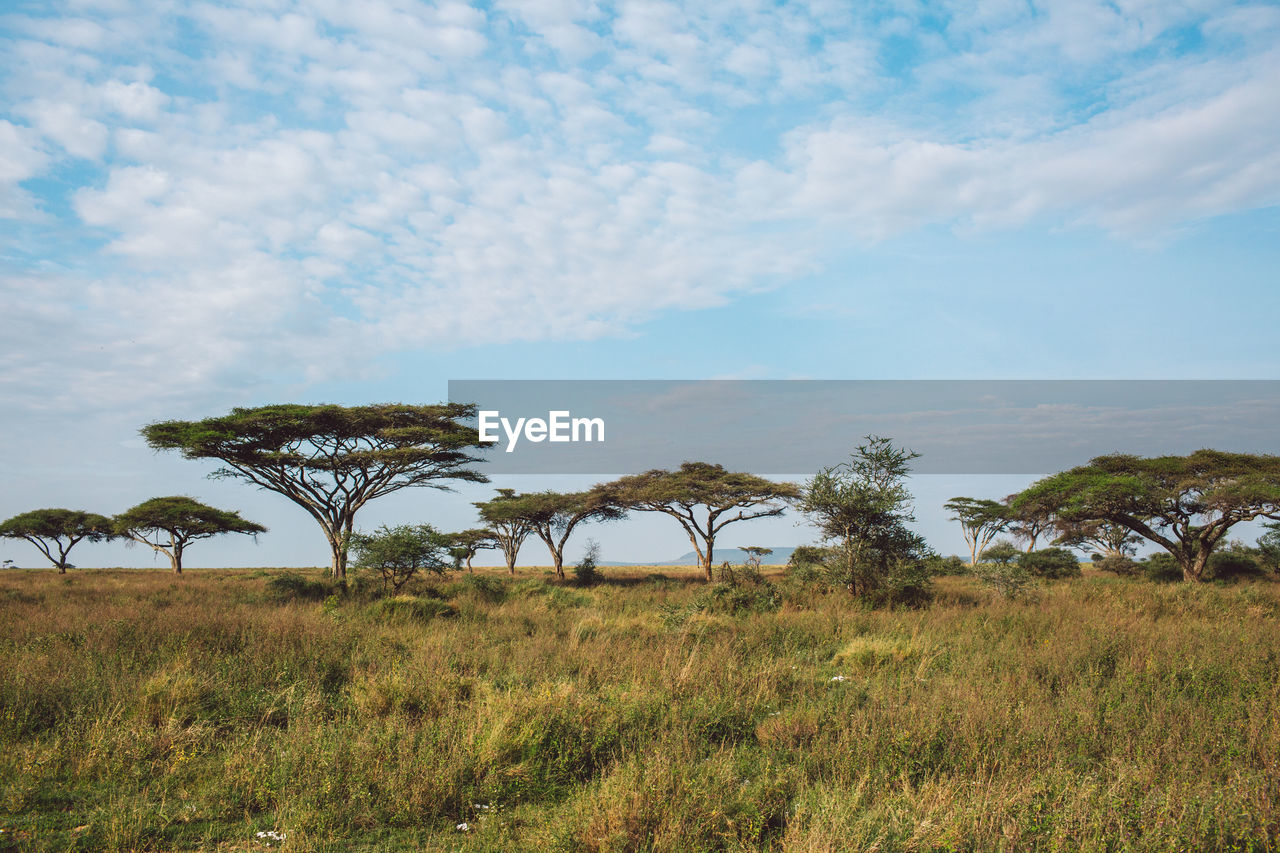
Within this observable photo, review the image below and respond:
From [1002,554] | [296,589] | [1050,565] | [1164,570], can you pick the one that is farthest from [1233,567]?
[296,589]

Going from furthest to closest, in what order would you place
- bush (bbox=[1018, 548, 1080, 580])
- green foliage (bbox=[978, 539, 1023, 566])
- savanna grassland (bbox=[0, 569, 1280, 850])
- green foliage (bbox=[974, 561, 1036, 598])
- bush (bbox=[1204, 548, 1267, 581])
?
green foliage (bbox=[978, 539, 1023, 566]) → bush (bbox=[1018, 548, 1080, 580]) → bush (bbox=[1204, 548, 1267, 581]) → green foliage (bbox=[974, 561, 1036, 598]) → savanna grassland (bbox=[0, 569, 1280, 850])

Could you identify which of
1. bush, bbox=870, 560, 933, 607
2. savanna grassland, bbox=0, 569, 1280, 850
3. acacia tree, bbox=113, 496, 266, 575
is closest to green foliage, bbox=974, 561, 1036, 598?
bush, bbox=870, 560, 933, 607

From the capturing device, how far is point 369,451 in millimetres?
26609

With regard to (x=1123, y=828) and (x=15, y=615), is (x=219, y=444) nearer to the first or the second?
(x=15, y=615)

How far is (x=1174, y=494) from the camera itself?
2448cm

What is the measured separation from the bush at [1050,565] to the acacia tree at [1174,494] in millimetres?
A: 6997

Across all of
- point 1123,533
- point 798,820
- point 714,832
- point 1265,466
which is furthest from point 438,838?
point 1123,533

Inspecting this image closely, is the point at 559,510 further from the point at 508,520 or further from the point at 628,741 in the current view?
the point at 628,741

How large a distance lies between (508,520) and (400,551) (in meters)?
21.9

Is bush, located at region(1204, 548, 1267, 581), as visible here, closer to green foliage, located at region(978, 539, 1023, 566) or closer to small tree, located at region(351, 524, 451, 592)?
green foliage, located at region(978, 539, 1023, 566)

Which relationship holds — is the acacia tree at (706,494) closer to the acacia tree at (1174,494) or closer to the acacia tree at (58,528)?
the acacia tree at (1174,494)

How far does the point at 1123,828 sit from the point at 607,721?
3631 millimetres

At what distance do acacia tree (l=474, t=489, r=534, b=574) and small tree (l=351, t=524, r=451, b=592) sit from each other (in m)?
17.0

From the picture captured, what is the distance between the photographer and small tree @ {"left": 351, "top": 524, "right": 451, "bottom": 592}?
70.6ft
